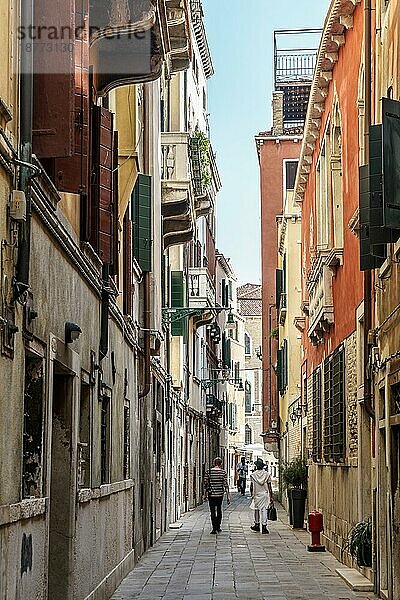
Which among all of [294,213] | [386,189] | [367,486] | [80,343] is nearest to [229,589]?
[367,486]

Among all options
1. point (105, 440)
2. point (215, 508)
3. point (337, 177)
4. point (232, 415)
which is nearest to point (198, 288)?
point (215, 508)

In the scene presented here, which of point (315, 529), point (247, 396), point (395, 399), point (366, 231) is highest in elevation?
point (247, 396)

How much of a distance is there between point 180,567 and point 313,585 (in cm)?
325

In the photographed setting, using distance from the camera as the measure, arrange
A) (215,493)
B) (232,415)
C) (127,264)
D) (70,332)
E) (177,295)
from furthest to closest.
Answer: (232,415) → (177,295) → (215,493) → (127,264) → (70,332)

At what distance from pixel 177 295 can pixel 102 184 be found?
17758mm

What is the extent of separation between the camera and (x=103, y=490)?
13.8m

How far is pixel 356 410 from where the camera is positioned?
1689 cm

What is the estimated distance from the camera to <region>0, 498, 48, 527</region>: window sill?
7367 millimetres

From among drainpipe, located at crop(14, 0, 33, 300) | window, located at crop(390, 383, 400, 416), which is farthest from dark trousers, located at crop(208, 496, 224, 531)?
drainpipe, located at crop(14, 0, 33, 300)

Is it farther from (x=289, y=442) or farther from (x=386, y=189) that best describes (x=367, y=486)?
(x=289, y=442)

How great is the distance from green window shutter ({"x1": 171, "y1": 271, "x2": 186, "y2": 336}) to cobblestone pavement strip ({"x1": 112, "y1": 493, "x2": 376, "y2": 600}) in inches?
243

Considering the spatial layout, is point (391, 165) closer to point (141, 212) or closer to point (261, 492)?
point (141, 212)

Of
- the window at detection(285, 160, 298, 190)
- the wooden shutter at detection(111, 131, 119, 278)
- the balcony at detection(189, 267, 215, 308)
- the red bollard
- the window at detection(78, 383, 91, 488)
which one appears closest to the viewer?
the window at detection(78, 383, 91, 488)

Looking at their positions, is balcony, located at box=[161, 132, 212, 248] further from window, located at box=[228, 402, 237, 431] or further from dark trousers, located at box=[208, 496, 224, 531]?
window, located at box=[228, 402, 237, 431]
